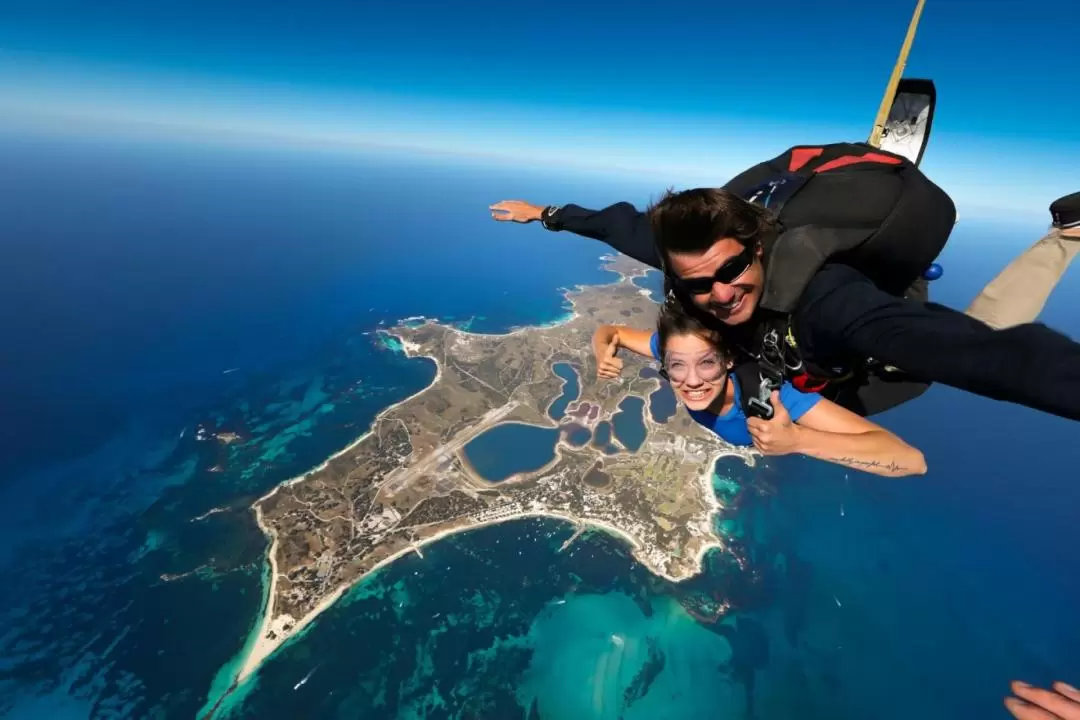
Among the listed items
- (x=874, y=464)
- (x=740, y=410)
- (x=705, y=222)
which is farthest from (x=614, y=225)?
(x=874, y=464)

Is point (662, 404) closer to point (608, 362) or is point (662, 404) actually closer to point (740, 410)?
point (740, 410)

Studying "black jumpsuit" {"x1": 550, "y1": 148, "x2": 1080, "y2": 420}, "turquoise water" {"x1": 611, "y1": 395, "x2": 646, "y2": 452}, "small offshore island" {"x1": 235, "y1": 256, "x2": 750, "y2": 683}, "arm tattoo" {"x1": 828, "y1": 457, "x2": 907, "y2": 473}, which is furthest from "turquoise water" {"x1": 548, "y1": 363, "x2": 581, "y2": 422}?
"black jumpsuit" {"x1": 550, "y1": 148, "x2": 1080, "y2": 420}

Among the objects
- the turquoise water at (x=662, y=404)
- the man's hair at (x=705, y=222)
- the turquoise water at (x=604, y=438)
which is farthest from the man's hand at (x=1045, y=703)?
the turquoise water at (x=662, y=404)

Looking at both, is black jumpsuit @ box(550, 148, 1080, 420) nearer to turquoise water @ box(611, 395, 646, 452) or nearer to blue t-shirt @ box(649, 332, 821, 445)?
blue t-shirt @ box(649, 332, 821, 445)

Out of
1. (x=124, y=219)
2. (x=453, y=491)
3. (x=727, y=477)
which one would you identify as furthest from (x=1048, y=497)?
(x=124, y=219)

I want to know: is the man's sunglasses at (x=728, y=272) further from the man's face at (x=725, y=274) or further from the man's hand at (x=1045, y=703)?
the man's hand at (x=1045, y=703)
